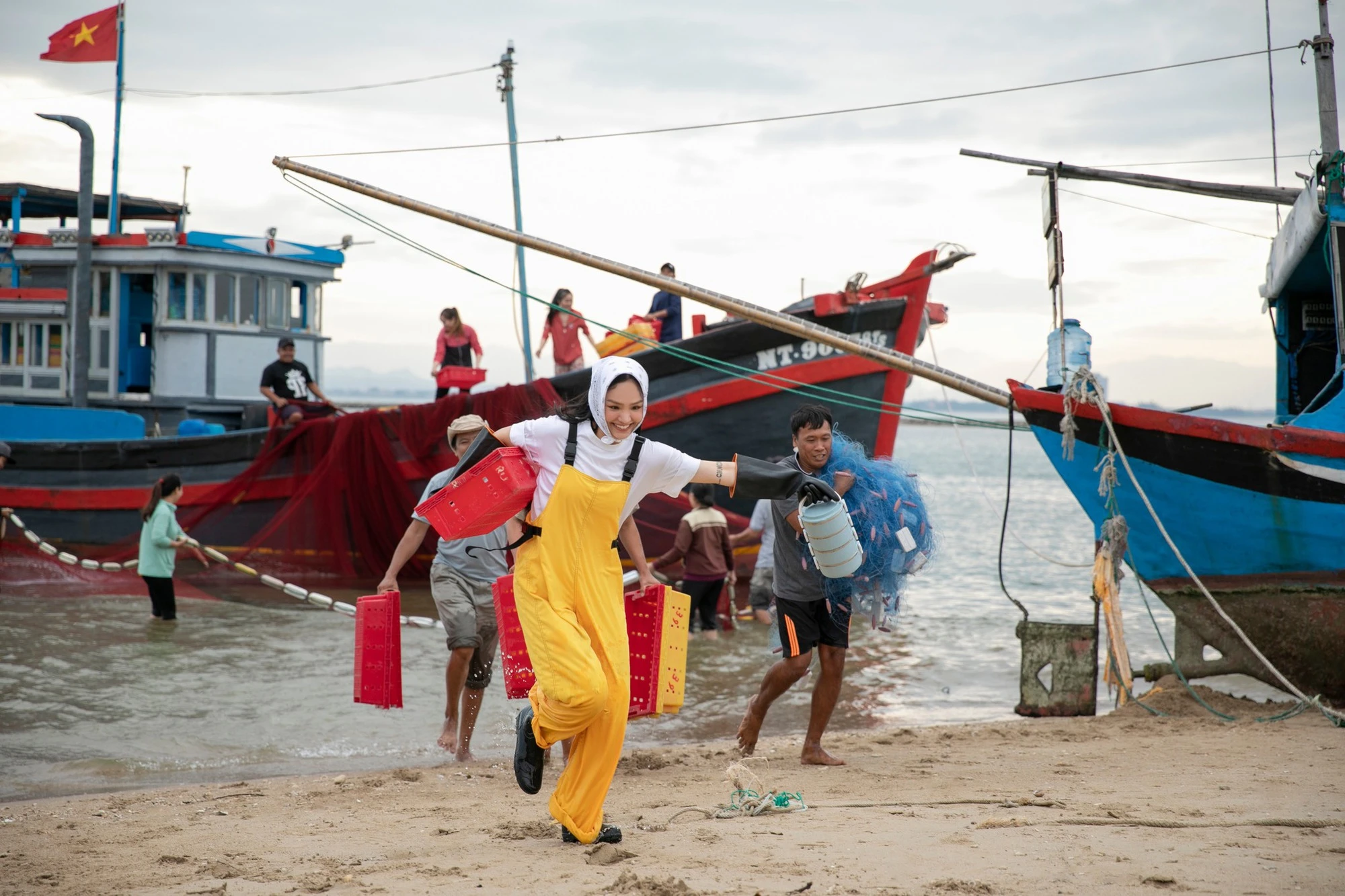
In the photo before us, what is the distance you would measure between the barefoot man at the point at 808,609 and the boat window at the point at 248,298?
13.1 m

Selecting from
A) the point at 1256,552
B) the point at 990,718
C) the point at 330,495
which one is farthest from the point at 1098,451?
the point at 330,495

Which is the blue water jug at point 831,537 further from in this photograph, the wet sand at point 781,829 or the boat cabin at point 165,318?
the boat cabin at point 165,318

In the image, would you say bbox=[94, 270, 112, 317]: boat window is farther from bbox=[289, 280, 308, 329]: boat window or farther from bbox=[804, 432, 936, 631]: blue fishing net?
bbox=[804, 432, 936, 631]: blue fishing net

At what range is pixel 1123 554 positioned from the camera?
285 inches

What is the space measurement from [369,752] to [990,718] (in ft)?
14.8

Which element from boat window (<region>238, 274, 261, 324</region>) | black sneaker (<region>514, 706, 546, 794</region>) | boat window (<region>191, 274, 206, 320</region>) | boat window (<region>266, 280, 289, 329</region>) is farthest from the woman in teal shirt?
black sneaker (<region>514, 706, 546, 794</region>)

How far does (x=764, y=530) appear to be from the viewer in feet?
36.0

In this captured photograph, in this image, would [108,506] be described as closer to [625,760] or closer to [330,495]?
[330,495]

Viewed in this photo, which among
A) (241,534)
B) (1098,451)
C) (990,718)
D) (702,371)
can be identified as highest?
(702,371)

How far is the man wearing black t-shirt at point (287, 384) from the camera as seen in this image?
555 inches

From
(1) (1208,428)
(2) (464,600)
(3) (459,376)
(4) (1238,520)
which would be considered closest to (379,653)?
(2) (464,600)

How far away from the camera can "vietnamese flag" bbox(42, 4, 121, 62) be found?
16672 millimetres

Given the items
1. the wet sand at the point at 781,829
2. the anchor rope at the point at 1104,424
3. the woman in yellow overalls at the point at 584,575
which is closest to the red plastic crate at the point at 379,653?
the wet sand at the point at 781,829

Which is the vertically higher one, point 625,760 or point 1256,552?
point 1256,552
